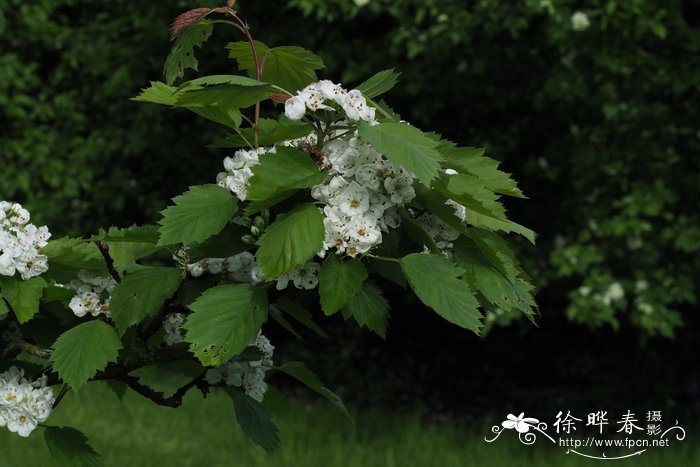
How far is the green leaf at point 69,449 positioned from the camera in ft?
8.14

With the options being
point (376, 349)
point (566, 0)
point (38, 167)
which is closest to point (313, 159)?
point (566, 0)

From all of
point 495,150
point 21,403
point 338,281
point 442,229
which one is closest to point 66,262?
point 21,403

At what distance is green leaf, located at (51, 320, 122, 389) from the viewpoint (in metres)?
2.14

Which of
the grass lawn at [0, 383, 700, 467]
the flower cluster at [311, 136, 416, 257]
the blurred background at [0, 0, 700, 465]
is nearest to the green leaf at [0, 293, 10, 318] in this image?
the flower cluster at [311, 136, 416, 257]

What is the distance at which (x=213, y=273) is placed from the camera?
2281 millimetres

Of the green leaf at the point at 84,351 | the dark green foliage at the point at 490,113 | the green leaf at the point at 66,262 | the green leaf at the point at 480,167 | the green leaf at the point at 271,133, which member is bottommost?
the dark green foliage at the point at 490,113

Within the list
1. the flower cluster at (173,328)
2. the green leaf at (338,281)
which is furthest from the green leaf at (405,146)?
the flower cluster at (173,328)

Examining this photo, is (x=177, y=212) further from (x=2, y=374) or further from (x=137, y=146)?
(x=137, y=146)

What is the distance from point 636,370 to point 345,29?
352 cm

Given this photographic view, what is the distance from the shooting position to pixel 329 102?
6.70 feet

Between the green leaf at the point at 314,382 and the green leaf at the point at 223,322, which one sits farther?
the green leaf at the point at 314,382

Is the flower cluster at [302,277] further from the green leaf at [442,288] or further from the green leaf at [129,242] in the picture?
the green leaf at [129,242]

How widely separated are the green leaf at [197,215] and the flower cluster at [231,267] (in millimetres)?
158

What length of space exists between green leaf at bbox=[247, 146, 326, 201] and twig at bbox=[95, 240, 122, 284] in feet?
1.49
